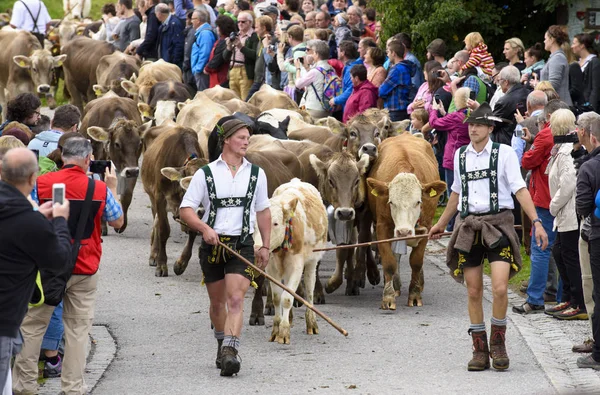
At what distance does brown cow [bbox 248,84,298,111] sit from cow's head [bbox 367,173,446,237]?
647cm

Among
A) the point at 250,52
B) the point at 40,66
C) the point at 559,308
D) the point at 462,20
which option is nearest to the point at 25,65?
the point at 40,66

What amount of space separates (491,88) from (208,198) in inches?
300

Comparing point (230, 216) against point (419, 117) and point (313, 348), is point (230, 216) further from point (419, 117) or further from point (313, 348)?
point (419, 117)

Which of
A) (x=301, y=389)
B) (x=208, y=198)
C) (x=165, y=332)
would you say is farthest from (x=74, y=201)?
(x=165, y=332)

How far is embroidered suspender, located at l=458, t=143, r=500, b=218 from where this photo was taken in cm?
945

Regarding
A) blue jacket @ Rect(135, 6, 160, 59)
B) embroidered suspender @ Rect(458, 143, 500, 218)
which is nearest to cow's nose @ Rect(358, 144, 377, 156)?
embroidered suspender @ Rect(458, 143, 500, 218)

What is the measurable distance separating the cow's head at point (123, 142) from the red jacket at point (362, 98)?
321 centimetres

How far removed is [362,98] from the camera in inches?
661

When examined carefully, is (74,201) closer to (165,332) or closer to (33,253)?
(33,253)

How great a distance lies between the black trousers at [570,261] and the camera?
11.1 metres

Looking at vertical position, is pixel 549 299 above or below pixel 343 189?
below

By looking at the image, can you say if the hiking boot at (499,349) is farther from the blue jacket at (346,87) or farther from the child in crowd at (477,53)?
the blue jacket at (346,87)

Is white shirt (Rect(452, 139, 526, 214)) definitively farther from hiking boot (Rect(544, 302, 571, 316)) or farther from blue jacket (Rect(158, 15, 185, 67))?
blue jacket (Rect(158, 15, 185, 67))

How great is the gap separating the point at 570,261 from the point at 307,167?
12.7ft
